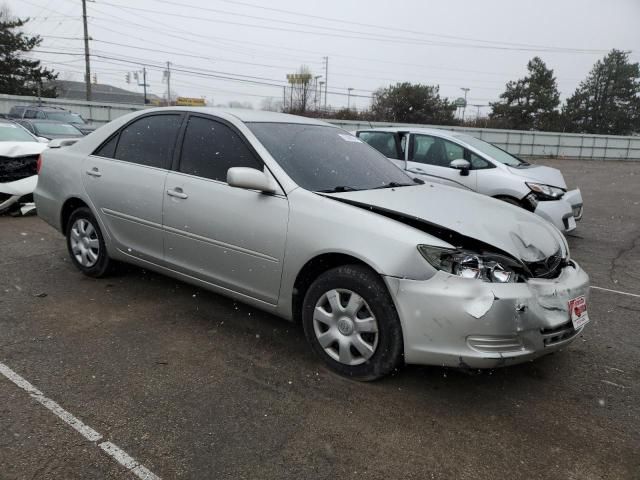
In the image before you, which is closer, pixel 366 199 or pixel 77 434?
pixel 77 434

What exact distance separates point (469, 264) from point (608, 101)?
62.8m

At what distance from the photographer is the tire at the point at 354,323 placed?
9.61 feet

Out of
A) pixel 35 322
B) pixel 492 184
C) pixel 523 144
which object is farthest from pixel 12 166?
pixel 523 144

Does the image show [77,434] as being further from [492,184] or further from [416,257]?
[492,184]

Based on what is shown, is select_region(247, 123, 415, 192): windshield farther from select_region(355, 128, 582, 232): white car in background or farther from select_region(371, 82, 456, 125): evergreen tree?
select_region(371, 82, 456, 125): evergreen tree

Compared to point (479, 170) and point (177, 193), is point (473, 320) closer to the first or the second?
point (177, 193)

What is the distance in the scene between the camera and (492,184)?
7121 mm

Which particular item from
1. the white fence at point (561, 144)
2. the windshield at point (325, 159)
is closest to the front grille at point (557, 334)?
the windshield at point (325, 159)

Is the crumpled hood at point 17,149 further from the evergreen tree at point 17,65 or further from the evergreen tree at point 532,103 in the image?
the evergreen tree at point 532,103

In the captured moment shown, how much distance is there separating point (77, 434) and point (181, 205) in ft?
5.96

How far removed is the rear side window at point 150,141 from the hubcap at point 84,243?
752 millimetres

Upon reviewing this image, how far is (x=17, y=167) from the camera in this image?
7848 millimetres

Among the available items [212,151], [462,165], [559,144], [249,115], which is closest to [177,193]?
[212,151]

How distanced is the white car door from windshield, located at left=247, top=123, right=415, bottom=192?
10.5 feet
